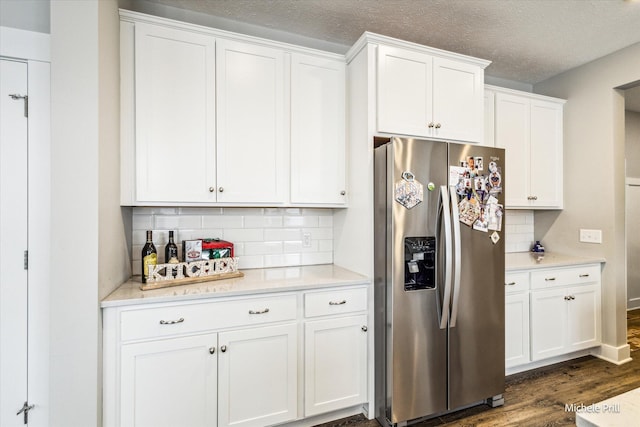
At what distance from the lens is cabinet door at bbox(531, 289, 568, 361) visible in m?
2.66

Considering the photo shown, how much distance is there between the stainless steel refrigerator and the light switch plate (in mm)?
1662

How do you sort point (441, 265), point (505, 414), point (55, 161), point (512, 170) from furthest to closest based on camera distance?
point (512, 170) < point (505, 414) < point (441, 265) < point (55, 161)

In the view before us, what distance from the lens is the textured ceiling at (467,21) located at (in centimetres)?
220

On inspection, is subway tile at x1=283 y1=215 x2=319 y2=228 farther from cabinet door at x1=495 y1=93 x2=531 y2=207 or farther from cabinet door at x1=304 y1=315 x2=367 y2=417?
cabinet door at x1=495 y1=93 x2=531 y2=207

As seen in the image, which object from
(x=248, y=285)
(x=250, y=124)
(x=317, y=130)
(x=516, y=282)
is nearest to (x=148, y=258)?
(x=248, y=285)

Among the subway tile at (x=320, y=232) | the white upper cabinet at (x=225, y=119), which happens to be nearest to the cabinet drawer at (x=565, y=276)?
the subway tile at (x=320, y=232)

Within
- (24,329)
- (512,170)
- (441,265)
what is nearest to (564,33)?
(512,170)

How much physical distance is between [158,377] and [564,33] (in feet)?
12.3

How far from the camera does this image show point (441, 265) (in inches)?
78.1

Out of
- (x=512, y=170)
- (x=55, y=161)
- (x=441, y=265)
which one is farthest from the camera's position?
(x=512, y=170)

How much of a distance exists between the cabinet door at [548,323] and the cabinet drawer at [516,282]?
13 cm

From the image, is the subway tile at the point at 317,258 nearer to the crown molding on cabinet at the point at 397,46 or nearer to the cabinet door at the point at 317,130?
the cabinet door at the point at 317,130

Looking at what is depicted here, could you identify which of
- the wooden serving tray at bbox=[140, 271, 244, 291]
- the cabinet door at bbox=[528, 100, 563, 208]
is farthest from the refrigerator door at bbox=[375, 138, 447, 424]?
the cabinet door at bbox=[528, 100, 563, 208]

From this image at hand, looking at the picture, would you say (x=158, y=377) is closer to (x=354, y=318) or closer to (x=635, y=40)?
(x=354, y=318)
